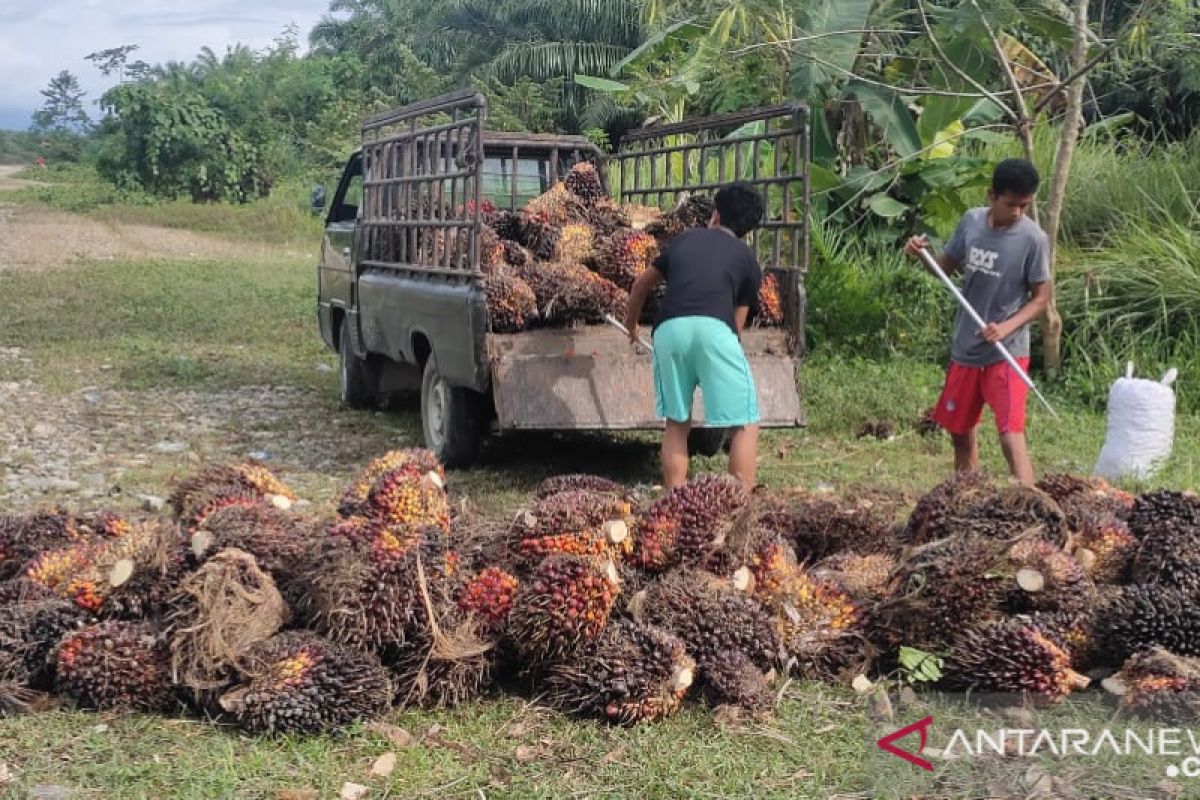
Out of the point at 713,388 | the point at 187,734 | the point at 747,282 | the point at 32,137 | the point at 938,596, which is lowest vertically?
the point at 187,734

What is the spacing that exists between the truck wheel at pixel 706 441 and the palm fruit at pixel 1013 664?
13.5 feet

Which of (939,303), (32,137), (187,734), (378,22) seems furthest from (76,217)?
(32,137)

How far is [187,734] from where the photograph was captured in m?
3.68

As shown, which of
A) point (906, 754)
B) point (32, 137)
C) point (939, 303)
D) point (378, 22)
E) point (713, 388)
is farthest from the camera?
point (32, 137)

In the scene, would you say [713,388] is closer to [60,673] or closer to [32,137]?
[60,673]

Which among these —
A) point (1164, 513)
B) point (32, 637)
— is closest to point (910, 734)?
point (1164, 513)

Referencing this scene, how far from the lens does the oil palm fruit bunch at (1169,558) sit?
4.03 meters

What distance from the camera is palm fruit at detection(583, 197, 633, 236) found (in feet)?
25.9

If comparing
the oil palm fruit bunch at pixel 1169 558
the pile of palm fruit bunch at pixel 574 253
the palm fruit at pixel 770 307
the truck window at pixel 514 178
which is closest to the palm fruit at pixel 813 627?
the oil palm fruit bunch at pixel 1169 558

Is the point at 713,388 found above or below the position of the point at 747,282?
below

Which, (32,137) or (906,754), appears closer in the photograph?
(906,754)

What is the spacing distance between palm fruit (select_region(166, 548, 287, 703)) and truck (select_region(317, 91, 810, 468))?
3.10 m

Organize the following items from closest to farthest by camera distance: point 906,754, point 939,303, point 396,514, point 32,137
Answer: point 906,754
point 396,514
point 939,303
point 32,137

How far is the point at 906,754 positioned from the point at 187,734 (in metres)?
2.04
